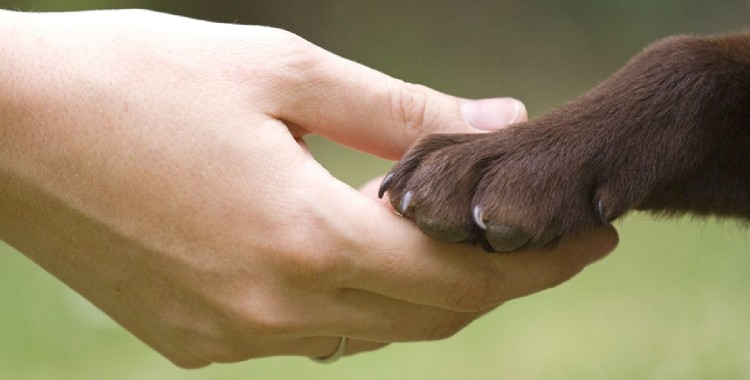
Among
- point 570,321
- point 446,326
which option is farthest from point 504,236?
point 570,321

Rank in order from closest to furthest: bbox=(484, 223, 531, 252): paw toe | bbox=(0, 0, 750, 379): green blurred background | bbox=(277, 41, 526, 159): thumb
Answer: bbox=(484, 223, 531, 252): paw toe
bbox=(277, 41, 526, 159): thumb
bbox=(0, 0, 750, 379): green blurred background

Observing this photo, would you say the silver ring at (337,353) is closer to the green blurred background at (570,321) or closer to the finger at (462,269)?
the finger at (462,269)

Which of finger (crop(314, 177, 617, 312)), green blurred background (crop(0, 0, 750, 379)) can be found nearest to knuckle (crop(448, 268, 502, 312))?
finger (crop(314, 177, 617, 312))

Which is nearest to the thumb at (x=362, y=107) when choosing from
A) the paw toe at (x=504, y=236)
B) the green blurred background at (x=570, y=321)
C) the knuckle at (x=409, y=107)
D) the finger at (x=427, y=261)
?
the knuckle at (x=409, y=107)

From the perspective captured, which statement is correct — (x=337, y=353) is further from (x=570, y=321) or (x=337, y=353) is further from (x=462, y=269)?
(x=570, y=321)

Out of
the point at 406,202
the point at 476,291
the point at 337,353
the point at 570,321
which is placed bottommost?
the point at 570,321

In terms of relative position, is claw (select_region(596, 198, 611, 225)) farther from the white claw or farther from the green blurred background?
the green blurred background

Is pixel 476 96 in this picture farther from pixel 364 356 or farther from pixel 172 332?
pixel 172 332

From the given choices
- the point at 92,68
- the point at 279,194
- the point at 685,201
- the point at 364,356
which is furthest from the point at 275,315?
the point at 364,356
